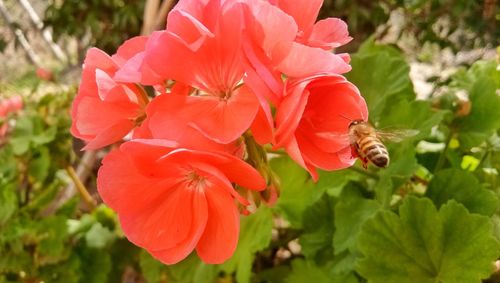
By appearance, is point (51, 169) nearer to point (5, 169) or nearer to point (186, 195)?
point (5, 169)

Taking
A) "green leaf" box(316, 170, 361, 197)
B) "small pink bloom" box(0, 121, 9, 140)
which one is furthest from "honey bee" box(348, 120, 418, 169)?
"small pink bloom" box(0, 121, 9, 140)

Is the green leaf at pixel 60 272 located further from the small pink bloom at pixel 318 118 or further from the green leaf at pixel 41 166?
the small pink bloom at pixel 318 118

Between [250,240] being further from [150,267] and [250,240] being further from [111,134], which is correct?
[111,134]

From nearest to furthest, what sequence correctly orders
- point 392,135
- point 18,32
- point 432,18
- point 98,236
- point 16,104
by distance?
point 392,135
point 98,236
point 16,104
point 432,18
point 18,32

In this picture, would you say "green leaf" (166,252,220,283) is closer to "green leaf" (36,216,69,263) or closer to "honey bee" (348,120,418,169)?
"green leaf" (36,216,69,263)

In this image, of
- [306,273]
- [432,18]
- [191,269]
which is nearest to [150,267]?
[191,269]
